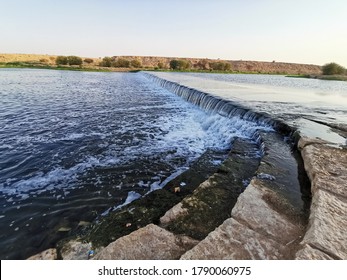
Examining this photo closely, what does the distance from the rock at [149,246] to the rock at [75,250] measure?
399 millimetres

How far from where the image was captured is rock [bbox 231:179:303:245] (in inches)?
101

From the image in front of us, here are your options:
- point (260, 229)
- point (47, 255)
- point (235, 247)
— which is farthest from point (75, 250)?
point (260, 229)

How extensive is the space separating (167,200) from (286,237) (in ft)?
7.06

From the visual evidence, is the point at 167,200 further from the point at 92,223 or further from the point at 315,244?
the point at 315,244

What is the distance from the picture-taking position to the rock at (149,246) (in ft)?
7.67

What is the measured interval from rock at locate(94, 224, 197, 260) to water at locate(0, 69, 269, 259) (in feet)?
4.49

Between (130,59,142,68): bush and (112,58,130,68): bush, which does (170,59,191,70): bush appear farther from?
(112,58,130,68): bush

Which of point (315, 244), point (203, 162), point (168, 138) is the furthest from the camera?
point (168, 138)

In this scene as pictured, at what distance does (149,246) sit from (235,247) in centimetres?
96

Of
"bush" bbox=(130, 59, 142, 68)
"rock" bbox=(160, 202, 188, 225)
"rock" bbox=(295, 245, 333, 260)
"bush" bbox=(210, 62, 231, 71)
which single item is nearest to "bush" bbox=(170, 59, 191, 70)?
"bush" bbox=(210, 62, 231, 71)

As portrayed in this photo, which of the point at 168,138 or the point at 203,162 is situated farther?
the point at 168,138

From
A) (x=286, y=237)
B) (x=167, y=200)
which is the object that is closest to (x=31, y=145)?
(x=167, y=200)

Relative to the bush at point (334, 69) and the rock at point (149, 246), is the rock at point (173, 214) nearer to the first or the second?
the rock at point (149, 246)
